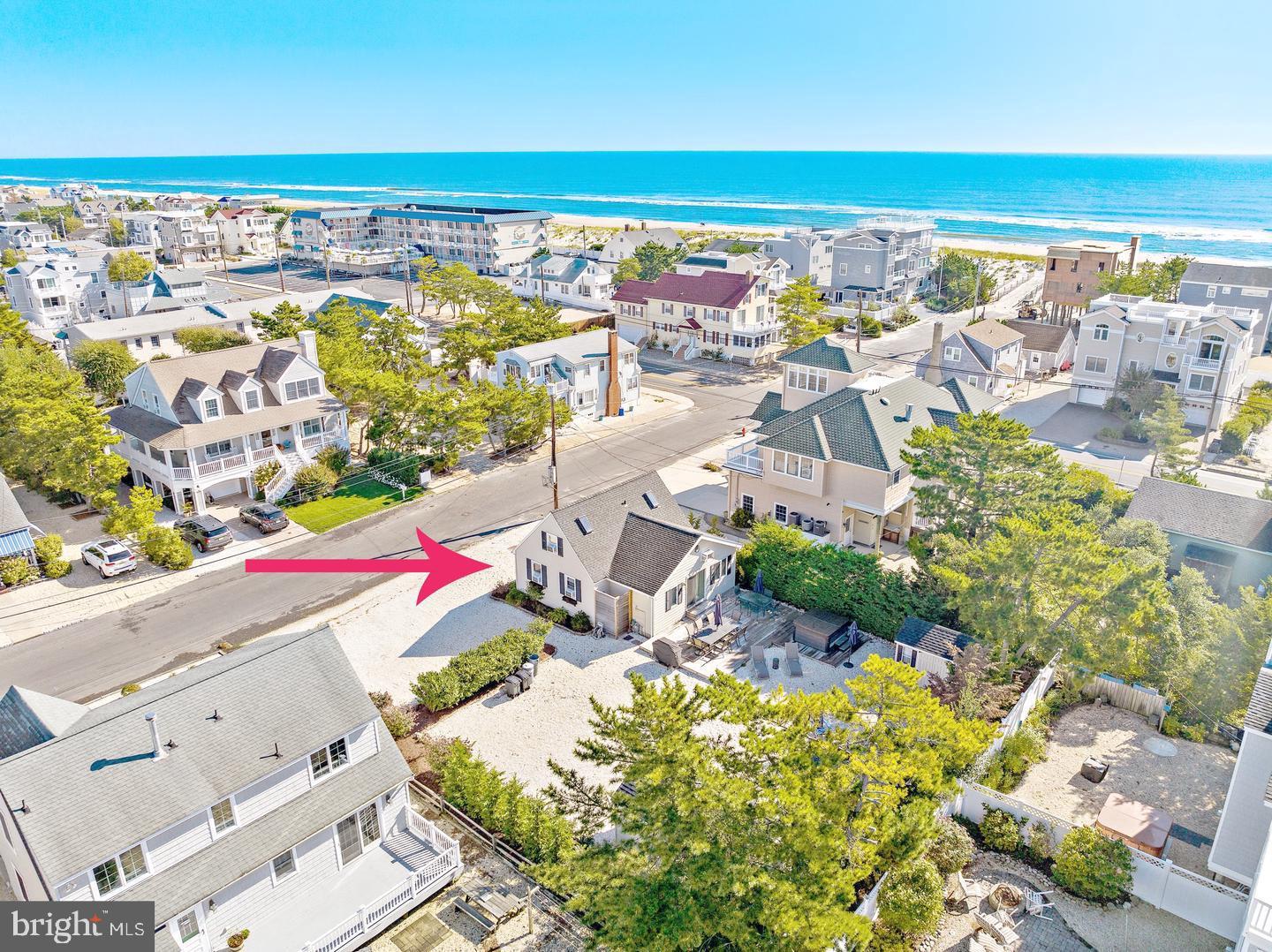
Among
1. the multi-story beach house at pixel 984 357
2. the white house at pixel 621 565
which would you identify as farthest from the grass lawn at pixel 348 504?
the multi-story beach house at pixel 984 357

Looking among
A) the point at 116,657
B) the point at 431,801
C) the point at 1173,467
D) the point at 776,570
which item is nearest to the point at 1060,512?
the point at 776,570

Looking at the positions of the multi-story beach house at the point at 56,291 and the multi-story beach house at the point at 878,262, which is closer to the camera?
the multi-story beach house at the point at 56,291

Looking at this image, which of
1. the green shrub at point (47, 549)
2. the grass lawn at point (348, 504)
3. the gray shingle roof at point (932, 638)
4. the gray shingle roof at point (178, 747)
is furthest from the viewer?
the grass lawn at point (348, 504)

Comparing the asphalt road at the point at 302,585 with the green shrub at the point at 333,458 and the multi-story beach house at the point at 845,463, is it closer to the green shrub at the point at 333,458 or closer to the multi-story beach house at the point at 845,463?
the green shrub at the point at 333,458

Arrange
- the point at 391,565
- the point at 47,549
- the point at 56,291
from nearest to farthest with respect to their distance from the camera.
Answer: the point at 47,549 → the point at 391,565 → the point at 56,291

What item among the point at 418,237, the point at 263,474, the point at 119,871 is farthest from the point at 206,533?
the point at 418,237

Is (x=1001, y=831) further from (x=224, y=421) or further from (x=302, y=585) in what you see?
(x=224, y=421)
